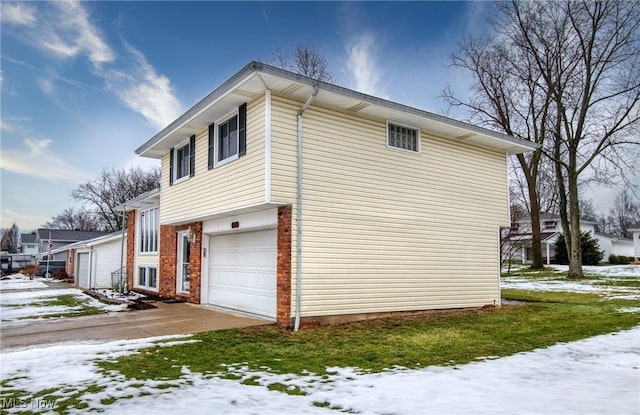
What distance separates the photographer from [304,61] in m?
26.7

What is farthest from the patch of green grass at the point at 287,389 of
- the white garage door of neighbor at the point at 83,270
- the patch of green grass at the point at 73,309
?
the white garage door of neighbor at the point at 83,270

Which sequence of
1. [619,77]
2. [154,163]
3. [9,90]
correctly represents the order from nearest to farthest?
[9,90], [619,77], [154,163]

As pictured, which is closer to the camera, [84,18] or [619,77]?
[84,18]

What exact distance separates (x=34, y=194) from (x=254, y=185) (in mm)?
9558

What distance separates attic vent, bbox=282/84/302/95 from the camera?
8312 millimetres

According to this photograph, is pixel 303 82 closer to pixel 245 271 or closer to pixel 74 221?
pixel 245 271

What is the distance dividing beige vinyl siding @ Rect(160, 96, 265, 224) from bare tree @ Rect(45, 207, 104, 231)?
50243mm

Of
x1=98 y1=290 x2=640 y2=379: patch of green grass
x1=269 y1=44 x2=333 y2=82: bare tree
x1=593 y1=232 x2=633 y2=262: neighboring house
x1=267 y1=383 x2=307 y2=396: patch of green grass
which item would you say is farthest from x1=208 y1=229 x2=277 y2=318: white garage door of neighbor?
x1=593 y1=232 x2=633 y2=262: neighboring house

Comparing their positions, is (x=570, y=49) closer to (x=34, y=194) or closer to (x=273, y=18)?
(x=273, y=18)

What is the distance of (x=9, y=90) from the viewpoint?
1020 cm

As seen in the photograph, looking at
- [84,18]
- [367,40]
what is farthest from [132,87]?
[367,40]

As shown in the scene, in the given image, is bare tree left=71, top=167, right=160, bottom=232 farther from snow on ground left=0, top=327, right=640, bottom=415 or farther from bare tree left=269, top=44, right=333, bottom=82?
snow on ground left=0, top=327, right=640, bottom=415

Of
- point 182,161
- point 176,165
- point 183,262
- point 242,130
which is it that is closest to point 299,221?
point 242,130

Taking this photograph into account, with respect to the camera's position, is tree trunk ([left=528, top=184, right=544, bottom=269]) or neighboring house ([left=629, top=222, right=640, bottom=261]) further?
neighboring house ([left=629, top=222, right=640, bottom=261])
